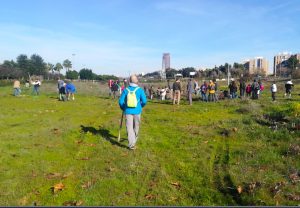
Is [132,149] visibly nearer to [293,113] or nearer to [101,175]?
[101,175]

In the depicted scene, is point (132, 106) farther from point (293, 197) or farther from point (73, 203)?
point (293, 197)

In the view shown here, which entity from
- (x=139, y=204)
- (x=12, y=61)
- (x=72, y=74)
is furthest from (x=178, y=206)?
(x=12, y=61)

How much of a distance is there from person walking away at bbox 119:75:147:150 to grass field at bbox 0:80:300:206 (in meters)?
0.42

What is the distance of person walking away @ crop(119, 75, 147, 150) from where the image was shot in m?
9.67

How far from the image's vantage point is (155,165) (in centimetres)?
816

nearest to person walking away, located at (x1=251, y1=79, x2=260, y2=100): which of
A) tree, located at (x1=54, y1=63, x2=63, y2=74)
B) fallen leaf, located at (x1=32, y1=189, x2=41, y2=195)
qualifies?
fallen leaf, located at (x1=32, y1=189, x2=41, y2=195)

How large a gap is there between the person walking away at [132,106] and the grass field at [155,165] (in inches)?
16.5

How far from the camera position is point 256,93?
28.2 metres

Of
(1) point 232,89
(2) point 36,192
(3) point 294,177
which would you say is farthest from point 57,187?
(1) point 232,89

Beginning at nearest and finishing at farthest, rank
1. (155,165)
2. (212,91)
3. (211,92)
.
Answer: (155,165), (212,91), (211,92)

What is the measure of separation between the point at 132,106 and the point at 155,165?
2.13m

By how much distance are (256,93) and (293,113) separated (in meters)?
14.4

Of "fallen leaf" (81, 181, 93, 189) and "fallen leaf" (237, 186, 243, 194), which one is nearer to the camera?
"fallen leaf" (237, 186, 243, 194)

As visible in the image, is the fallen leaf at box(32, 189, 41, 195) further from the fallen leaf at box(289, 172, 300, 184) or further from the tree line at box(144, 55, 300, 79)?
the tree line at box(144, 55, 300, 79)
